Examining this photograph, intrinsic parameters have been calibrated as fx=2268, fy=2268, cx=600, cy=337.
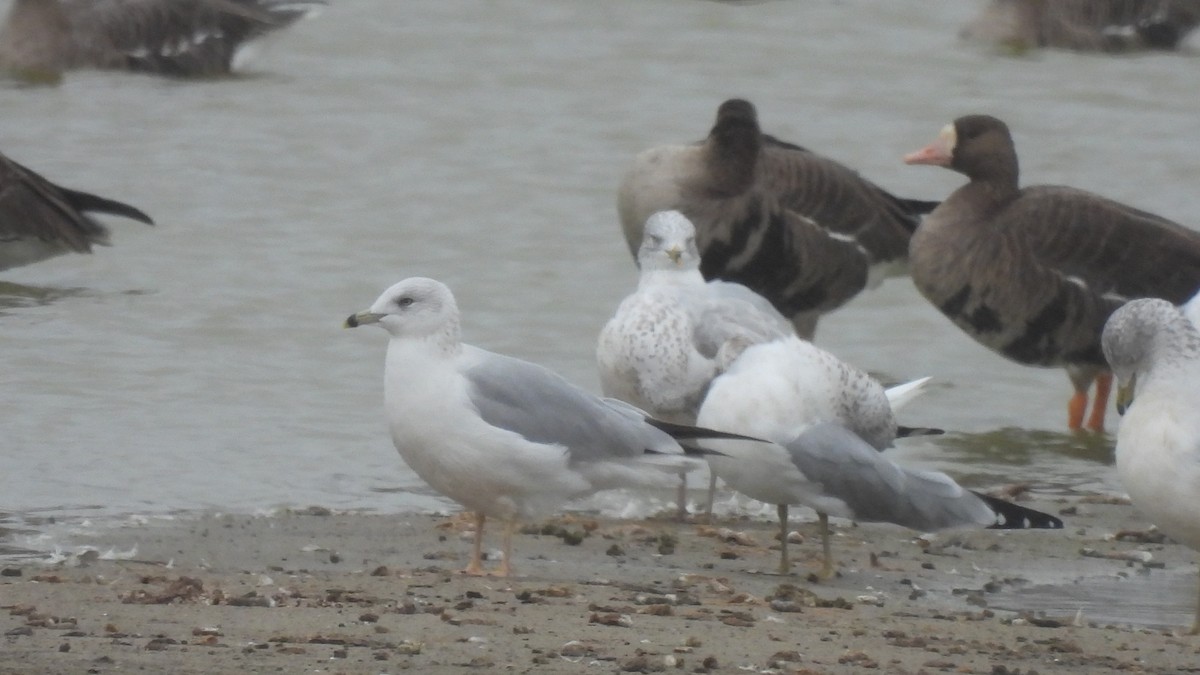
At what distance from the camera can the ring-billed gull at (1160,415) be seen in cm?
652

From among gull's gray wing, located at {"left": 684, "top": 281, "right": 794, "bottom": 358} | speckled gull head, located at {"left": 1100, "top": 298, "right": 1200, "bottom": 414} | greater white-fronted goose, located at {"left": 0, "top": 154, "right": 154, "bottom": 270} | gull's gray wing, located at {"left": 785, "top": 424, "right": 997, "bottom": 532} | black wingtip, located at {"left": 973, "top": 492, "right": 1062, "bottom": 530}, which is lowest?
greater white-fronted goose, located at {"left": 0, "top": 154, "right": 154, "bottom": 270}

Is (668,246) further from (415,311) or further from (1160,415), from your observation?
(1160,415)

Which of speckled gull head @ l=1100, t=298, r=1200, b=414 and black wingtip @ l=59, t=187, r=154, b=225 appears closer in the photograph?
speckled gull head @ l=1100, t=298, r=1200, b=414

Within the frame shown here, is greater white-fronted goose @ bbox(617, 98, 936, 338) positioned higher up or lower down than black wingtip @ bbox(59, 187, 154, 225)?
higher up

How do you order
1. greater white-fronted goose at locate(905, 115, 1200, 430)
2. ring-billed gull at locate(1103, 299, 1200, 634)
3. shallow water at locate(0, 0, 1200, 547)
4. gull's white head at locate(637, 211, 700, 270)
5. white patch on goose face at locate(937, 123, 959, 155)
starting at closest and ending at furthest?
1. ring-billed gull at locate(1103, 299, 1200, 634)
2. gull's white head at locate(637, 211, 700, 270)
3. shallow water at locate(0, 0, 1200, 547)
4. greater white-fronted goose at locate(905, 115, 1200, 430)
5. white patch on goose face at locate(937, 123, 959, 155)

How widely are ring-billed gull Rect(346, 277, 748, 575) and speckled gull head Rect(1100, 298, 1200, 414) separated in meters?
1.37

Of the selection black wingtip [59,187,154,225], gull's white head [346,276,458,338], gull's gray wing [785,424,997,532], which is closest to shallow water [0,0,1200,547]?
black wingtip [59,187,154,225]

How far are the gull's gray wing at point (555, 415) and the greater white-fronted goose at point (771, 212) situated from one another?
445 centimetres

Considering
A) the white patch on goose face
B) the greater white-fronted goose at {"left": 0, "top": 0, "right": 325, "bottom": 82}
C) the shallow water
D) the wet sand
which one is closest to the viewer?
the wet sand

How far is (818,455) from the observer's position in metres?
7.00

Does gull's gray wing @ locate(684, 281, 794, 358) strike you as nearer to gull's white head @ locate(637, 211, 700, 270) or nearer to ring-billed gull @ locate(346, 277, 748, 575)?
gull's white head @ locate(637, 211, 700, 270)

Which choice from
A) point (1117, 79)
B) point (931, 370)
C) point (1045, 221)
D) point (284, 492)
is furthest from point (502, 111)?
point (284, 492)

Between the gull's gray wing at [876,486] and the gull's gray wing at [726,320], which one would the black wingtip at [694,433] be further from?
the gull's gray wing at [726,320]

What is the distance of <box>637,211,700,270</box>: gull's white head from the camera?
8.81m
